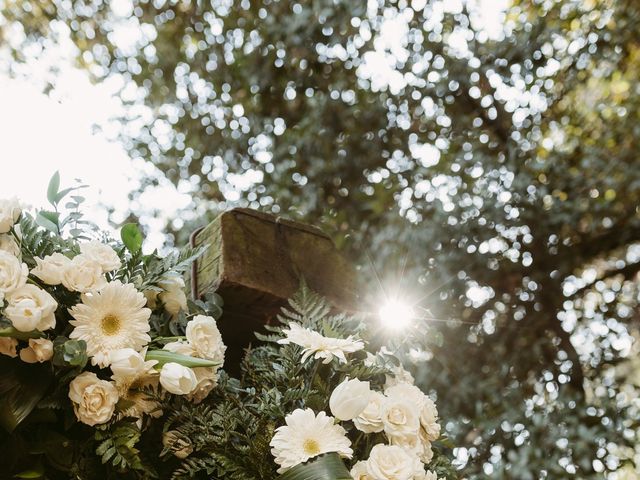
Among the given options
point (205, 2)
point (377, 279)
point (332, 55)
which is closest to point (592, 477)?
point (377, 279)

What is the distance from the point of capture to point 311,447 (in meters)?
0.78

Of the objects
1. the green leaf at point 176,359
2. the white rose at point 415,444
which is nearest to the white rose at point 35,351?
the green leaf at point 176,359

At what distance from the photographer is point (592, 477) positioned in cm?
194

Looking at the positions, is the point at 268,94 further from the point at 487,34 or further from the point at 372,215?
the point at 487,34

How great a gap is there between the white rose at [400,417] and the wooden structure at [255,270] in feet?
1.12

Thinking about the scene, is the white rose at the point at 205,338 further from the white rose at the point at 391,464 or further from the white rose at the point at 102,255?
the white rose at the point at 391,464

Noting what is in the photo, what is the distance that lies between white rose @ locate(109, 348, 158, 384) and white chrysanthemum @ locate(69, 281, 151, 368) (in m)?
0.01

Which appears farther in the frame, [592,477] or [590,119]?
[590,119]

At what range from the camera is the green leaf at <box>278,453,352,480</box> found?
0.74 meters

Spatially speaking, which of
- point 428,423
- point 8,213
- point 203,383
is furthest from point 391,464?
point 8,213

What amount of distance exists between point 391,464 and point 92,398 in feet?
1.34

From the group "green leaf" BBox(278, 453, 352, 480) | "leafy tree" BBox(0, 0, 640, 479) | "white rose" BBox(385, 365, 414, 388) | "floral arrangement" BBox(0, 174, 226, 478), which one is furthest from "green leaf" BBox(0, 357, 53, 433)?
"leafy tree" BBox(0, 0, 640, 479)

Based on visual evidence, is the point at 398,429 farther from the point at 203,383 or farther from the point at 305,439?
the point at 203,383

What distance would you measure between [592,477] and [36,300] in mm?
1866
